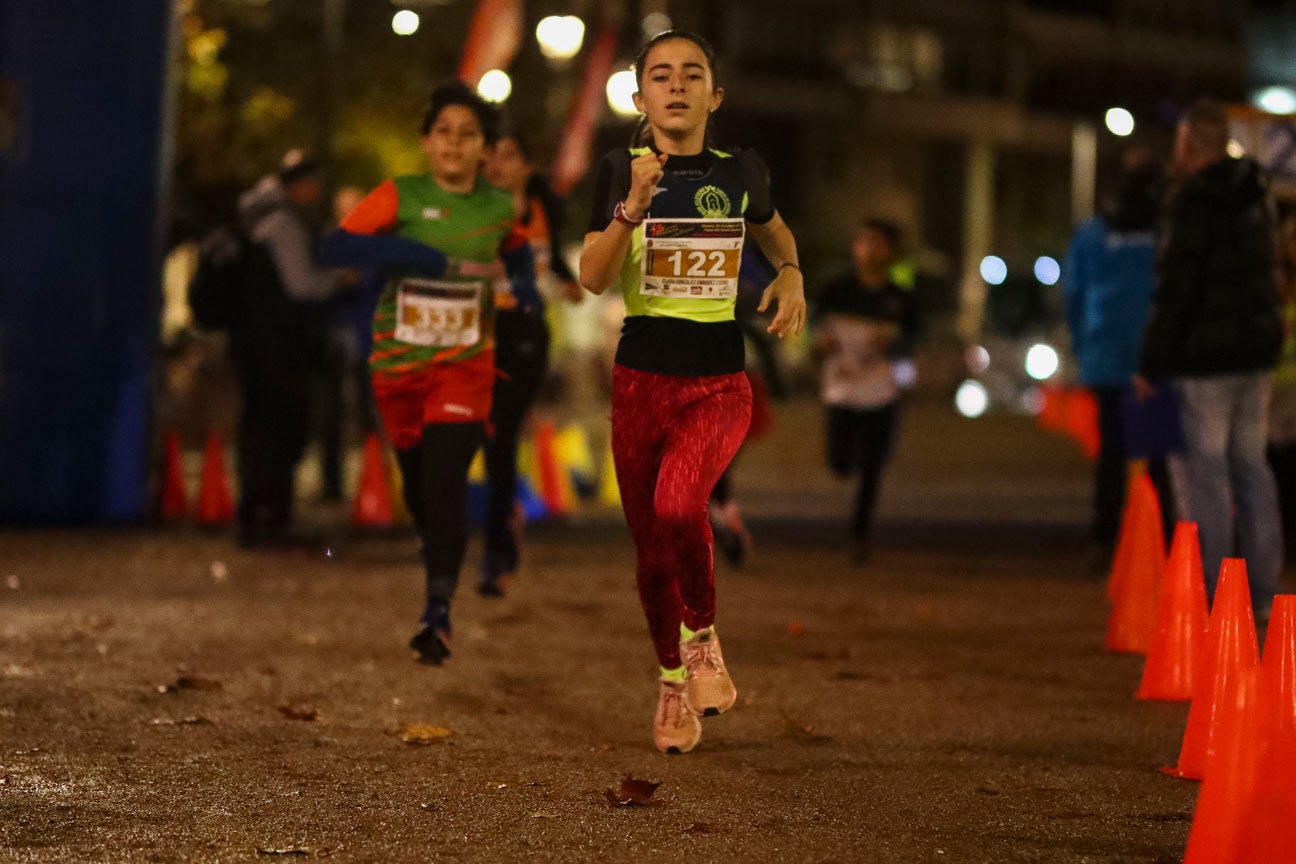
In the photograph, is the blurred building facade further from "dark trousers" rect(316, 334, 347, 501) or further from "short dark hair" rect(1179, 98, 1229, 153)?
"short dark hair" rect(1179, 98, 1229, 153)

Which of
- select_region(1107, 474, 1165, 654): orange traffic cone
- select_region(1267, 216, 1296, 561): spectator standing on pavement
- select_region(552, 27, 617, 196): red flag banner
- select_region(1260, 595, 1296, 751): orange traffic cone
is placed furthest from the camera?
select_region(552, 27, 617, 196): red flag banner

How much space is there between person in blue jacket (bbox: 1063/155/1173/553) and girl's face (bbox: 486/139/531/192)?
292 cm

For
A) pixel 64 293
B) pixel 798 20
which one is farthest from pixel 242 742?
pixel 798 20

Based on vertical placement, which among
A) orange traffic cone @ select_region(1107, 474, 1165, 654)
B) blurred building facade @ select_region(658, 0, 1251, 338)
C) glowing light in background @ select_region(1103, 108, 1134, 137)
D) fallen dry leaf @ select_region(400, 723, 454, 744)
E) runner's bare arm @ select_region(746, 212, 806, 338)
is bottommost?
fallen dry leaf @ select_region(400, 723, 454, 744)

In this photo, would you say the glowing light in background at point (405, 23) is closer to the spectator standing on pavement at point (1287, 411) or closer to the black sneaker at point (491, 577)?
the spectator standing on pavement at point (1287, 411)

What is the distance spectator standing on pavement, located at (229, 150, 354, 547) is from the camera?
1165 cm

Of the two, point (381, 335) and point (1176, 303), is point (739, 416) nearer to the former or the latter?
point (381, 335)

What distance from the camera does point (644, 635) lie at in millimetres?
8867

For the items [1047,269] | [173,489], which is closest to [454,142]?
[173,489]

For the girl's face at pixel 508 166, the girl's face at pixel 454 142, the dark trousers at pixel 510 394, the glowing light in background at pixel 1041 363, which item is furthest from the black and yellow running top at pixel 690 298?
the glowing light in background at pixel 1041 363

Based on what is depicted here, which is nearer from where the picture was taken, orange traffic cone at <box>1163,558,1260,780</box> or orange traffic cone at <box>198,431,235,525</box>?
orange traffic cone at <box>1163,558,1260,780</box>

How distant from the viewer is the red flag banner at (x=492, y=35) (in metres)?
29.7

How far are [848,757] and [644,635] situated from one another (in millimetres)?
2825

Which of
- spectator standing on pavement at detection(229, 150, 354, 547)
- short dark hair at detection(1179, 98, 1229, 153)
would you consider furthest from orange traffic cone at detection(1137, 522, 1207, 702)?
spectator standing on pavement at detection(229, 150, 354, 547)
